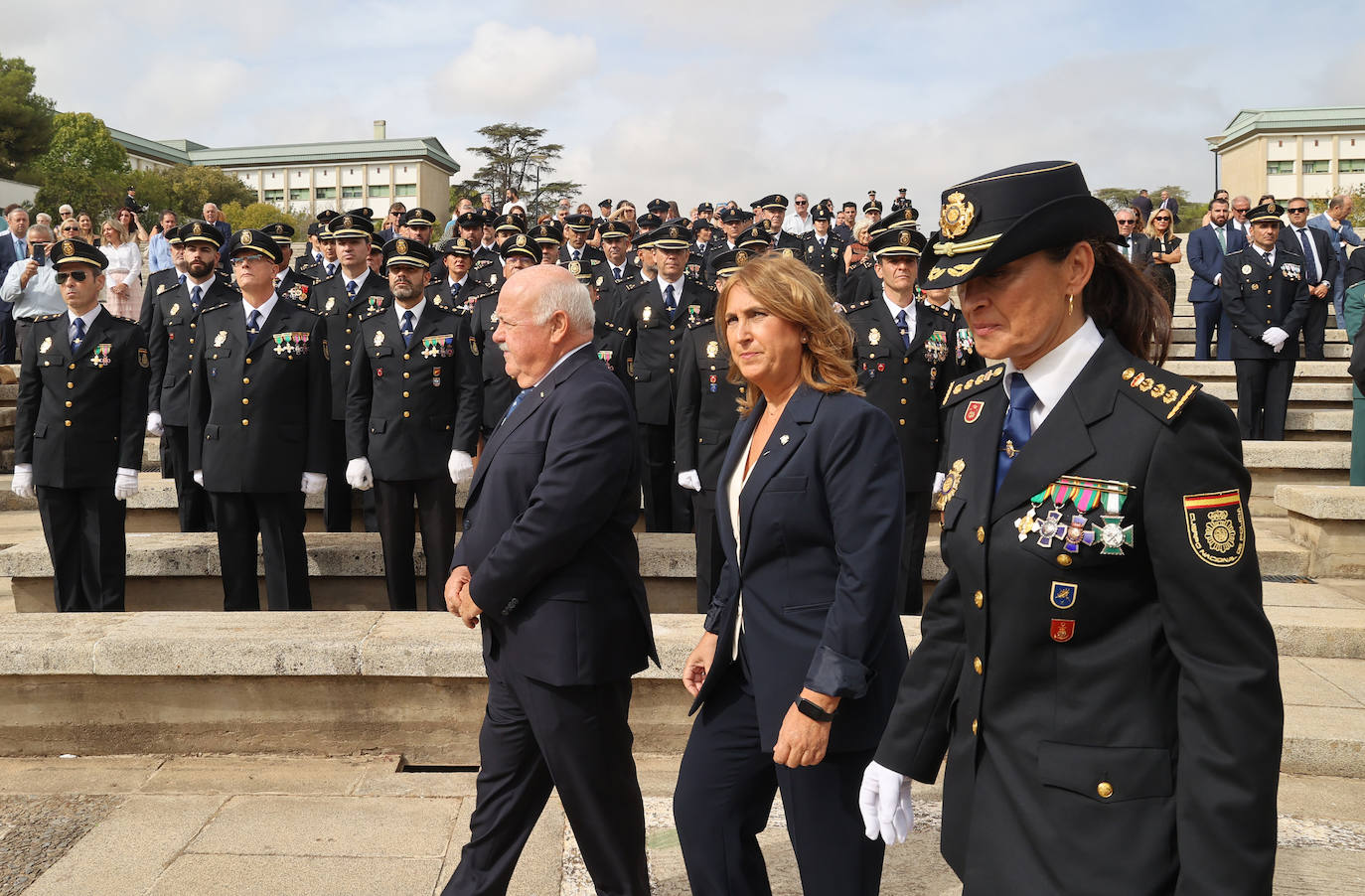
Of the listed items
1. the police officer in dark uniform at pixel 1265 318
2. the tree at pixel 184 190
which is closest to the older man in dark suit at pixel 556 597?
the police officer in dark uniform at pixel 1265 318

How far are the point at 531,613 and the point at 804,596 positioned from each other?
2.78 ft

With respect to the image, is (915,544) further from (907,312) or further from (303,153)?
(303,153)

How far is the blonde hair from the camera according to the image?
2.93m

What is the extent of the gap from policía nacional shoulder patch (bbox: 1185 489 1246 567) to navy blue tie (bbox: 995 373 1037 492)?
36 centimetres

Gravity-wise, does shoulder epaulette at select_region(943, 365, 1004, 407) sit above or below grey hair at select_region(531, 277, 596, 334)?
below

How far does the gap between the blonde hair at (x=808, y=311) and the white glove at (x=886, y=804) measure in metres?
1.04

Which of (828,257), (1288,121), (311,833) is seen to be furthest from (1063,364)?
(1288,121)

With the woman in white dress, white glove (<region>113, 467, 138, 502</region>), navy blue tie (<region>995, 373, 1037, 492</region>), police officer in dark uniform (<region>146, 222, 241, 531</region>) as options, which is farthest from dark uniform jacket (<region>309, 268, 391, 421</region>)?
the woman in white dress

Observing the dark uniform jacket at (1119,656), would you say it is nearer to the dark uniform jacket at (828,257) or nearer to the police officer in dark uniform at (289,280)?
the police officer in dark uniform at (289,280)

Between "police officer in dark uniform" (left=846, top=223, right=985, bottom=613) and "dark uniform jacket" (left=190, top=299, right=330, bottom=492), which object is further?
"police officer in dark uniform" (left=846, top=223, right=985, bottom=613)

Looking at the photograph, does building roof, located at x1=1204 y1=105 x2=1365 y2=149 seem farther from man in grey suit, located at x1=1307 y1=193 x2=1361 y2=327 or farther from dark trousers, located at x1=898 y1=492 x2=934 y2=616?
dark trousers, located at x1=898 y1=492 x2=934 y2=616

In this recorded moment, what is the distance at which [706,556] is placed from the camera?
21.8 ft

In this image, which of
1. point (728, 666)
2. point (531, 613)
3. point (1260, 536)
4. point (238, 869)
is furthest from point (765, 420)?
point (1260, 536)

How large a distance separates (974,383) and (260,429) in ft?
17.6
